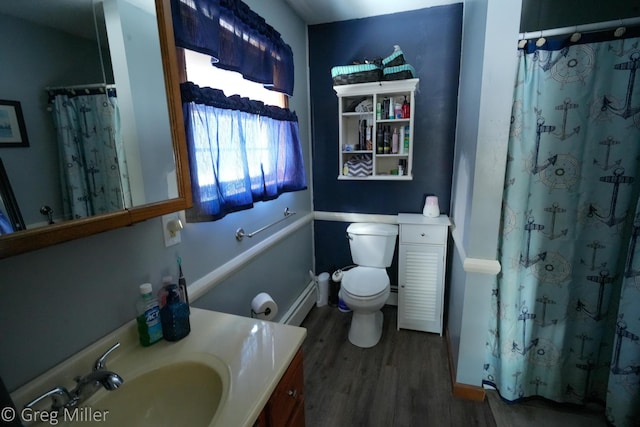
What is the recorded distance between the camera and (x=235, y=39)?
1336mm

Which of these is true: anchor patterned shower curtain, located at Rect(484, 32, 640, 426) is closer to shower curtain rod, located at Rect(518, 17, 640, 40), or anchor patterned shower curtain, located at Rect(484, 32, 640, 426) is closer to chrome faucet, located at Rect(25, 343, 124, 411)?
shower curtain rod, located at Rect(518, 17, 640, 40)

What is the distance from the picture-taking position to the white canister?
226 cm

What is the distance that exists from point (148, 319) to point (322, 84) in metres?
2.20

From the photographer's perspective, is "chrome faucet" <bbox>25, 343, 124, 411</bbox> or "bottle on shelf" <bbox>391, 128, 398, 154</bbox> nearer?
"chrome faucet" <bbox>25, 343, 124, 411</bbox>

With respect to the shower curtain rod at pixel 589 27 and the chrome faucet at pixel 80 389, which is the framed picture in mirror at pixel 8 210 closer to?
the chrome faucet at pixel 80 389

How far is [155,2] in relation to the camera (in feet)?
2.93

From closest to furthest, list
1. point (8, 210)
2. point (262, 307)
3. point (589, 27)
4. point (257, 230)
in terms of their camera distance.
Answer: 1. point (8, 210)
2. point (589, 27)
3. point (262, 307)
4. point (257, 230)

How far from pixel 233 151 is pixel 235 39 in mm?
528

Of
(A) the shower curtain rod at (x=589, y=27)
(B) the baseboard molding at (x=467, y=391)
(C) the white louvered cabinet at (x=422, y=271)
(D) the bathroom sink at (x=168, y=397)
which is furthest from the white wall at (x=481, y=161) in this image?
(D) the bathroom sink at (x=168, y=397)

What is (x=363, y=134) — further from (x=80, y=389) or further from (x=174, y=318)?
(x=80, y=389)

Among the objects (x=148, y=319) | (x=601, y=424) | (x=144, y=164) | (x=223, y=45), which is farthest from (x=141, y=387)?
(x=601, y=424)

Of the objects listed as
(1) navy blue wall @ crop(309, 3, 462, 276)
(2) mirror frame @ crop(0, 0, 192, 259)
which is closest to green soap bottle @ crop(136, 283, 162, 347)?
(2) mirror frame @ crop(0, 0, 192, 259)

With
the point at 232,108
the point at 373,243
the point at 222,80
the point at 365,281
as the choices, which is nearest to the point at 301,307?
the point at 365,281

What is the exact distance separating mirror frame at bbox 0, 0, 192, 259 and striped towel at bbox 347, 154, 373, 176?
154 centimetres
